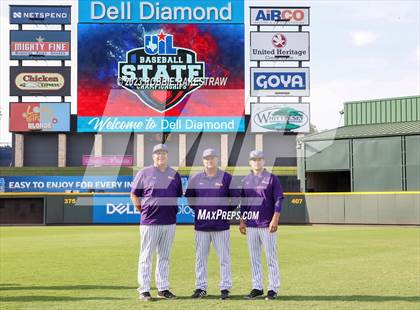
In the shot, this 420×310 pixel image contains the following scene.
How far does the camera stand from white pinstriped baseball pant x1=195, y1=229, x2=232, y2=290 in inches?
328

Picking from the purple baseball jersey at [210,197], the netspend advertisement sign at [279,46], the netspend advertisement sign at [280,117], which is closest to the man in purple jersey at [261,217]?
the purple baseball jersey at [210,197]

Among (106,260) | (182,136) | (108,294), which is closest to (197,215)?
(108,294)

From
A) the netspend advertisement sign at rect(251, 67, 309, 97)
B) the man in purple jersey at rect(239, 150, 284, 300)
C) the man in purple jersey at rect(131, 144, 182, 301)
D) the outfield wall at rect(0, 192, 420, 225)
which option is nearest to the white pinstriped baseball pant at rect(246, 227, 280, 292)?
the man in purple jersey at rect(239, 150, 284, 300)

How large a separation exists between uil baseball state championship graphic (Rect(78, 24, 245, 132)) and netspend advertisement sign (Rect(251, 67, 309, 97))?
1.76 metres

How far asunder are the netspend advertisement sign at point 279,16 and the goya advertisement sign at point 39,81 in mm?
16888

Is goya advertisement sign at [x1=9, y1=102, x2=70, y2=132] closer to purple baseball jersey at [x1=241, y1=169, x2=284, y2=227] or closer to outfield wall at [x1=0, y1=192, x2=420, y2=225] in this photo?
outfield wall at [x1=0, y1=192, x2=420, y2=225]

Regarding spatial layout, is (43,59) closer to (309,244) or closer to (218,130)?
(218,130)

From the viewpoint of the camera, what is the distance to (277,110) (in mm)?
53156

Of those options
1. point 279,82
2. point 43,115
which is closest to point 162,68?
point 279,82

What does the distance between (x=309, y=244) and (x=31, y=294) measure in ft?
39.5

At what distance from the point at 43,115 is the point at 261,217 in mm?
47879

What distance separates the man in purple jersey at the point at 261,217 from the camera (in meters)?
8.38

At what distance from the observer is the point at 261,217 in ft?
27.8

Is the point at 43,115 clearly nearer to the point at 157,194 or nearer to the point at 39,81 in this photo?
the point at 39,81
